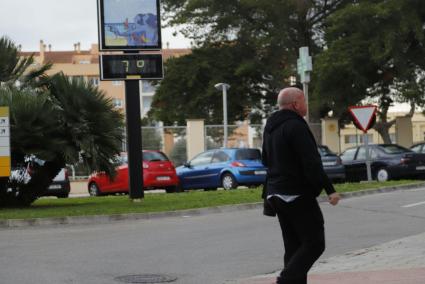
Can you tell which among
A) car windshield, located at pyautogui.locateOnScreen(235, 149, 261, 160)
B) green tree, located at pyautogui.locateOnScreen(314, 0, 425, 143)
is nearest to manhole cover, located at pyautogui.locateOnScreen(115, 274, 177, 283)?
car windshield, located at pyautogui.locateOnScreen(235, 149, 261, 160)

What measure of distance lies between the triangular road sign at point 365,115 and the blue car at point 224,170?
3.37 metres

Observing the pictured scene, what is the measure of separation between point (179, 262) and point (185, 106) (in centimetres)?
3816

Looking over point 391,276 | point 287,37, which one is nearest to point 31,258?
point 391,276

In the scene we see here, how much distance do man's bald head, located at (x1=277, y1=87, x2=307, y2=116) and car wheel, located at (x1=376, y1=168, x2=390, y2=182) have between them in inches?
830

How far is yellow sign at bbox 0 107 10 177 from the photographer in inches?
642

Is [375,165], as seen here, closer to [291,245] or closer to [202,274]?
[202,274]

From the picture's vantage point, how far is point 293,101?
646 cm

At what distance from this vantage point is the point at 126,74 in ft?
61.6

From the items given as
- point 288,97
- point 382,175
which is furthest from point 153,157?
point 288,97

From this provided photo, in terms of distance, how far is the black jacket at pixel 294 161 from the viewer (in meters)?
6.14

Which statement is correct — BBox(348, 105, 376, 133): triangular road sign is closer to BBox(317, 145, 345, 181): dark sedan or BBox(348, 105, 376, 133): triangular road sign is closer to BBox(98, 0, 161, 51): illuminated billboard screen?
BBox(317, 145, 345, 181): dark sedan

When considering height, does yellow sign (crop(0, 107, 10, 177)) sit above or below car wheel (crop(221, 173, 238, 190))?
above

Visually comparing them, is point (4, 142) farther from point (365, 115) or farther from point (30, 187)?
point (365, 115)

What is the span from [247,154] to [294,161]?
65.0 feet
